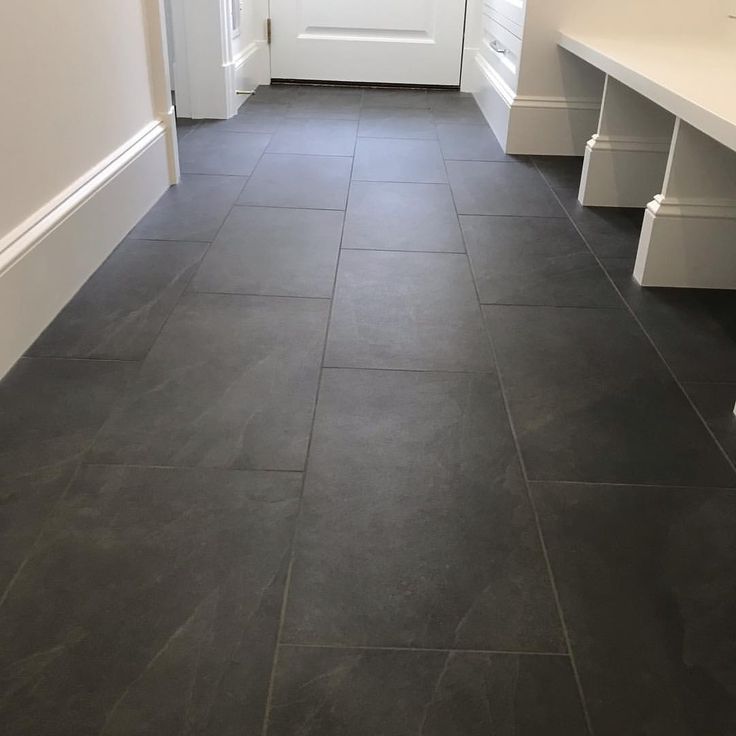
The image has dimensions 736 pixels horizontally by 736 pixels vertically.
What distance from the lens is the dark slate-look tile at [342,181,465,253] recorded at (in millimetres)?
2158

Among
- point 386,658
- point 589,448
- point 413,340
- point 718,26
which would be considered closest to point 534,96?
point 718,26

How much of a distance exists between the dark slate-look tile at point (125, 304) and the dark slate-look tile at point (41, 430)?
7cm

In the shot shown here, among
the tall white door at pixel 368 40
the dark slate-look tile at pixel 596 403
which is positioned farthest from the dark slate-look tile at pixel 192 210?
the tall white door at pixel 368 40

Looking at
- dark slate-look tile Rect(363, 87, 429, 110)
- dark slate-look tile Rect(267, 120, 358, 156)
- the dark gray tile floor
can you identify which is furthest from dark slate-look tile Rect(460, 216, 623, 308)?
dark slate-look tile Rect(363, 87, 429, 110)

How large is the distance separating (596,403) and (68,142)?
123cm

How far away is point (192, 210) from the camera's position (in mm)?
2346

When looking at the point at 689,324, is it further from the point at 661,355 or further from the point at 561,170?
the point at 561,170

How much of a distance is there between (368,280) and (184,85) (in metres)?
1.96

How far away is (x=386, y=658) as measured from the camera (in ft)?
2.99

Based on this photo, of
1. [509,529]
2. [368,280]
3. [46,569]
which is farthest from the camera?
[368,280]

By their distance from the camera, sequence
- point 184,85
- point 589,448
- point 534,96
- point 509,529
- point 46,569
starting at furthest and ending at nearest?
point 184,85 < point 534,96 < point 589,448 < point 509,529 < point 46,569

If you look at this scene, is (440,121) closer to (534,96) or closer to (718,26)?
(534,96)

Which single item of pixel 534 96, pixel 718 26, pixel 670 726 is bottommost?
pixel 670 726

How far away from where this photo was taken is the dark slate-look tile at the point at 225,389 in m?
1.26
